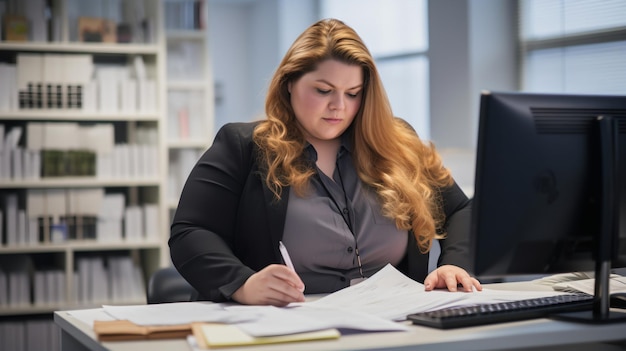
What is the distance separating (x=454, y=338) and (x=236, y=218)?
36.1 inches

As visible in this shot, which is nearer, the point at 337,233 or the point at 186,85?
the point at 337,233

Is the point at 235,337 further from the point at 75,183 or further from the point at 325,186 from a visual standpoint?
the point at 75,183

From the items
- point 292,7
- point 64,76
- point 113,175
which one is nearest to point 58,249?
point 113,175

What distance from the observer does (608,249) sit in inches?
65.1

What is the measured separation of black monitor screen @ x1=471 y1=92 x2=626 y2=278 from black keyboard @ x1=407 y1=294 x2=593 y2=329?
3.5 inches

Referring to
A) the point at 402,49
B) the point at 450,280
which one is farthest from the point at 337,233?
the point at 402,49

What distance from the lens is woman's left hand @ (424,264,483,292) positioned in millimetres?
1936

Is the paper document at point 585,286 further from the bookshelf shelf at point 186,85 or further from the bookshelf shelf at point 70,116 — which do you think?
the bookshelf shelf at point 186,85

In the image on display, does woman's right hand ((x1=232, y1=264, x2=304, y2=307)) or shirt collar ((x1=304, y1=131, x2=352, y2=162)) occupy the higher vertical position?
shirt collar ((x1=304, y1=131, x2=352, y2=162))

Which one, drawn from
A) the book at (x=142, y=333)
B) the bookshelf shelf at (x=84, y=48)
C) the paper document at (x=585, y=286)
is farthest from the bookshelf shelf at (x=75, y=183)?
the book at (x=142, y=333)

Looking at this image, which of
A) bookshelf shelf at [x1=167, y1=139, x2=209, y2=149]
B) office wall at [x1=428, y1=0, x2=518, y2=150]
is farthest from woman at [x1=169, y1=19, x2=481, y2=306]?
bookshelf shelf at [x1=167, y1=139, x2=209, y2=149]

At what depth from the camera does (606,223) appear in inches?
64.4

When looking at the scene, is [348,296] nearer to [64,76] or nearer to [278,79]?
[278,79]

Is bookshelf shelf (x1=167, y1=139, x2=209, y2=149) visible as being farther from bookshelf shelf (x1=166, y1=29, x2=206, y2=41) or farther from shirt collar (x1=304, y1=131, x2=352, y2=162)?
shirt collar (x1=304, y1=131, x2=352, y2=162)
